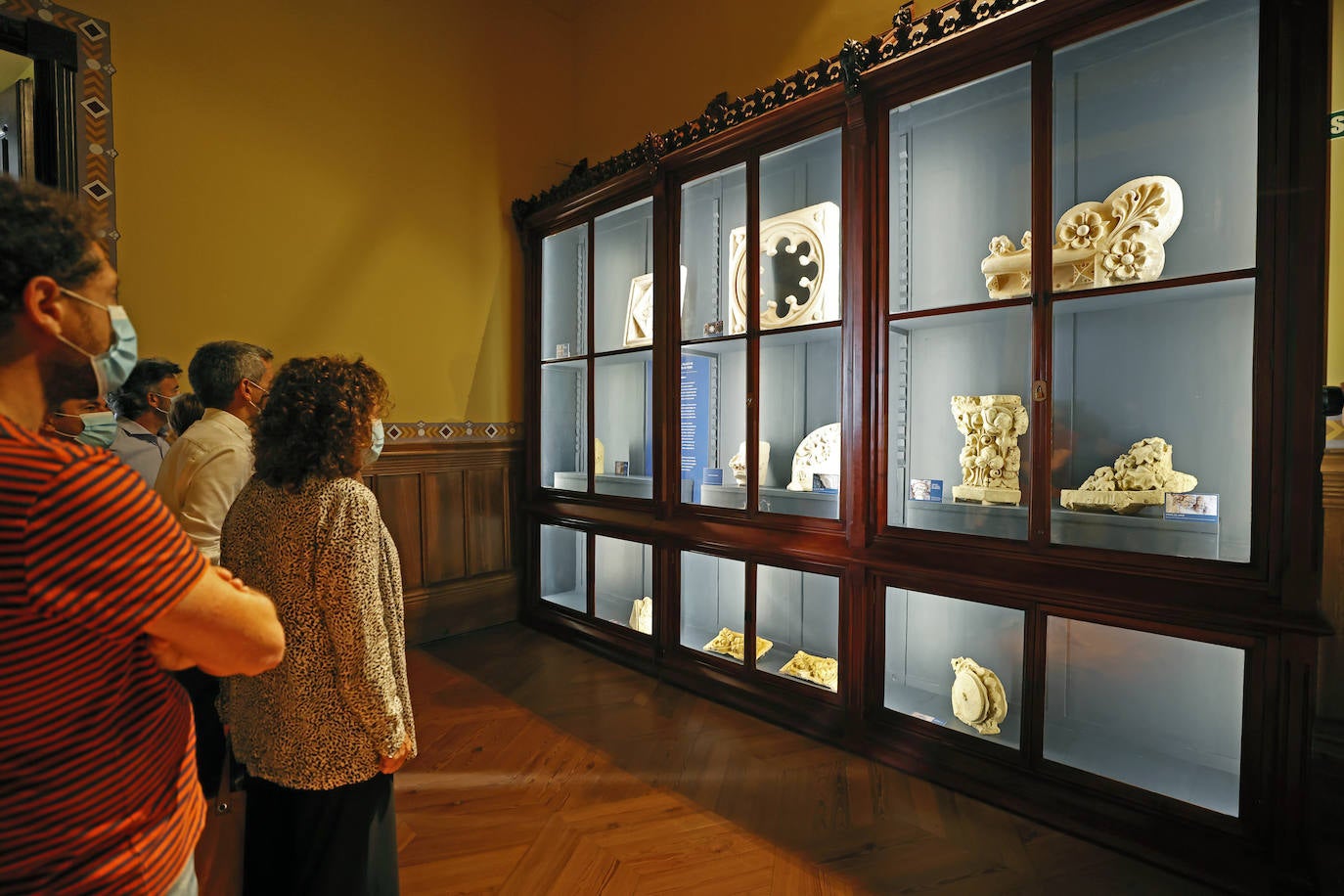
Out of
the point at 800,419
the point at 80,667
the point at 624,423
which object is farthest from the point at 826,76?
the point at 80,667

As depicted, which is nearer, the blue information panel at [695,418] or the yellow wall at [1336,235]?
the yellow wall at [1336,235]

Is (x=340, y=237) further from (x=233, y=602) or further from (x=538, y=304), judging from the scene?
(x=233, y=602)

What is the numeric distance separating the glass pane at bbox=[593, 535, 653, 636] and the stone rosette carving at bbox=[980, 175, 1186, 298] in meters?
2.22

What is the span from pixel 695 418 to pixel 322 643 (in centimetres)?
214

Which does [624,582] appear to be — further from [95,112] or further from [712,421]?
[95,112]

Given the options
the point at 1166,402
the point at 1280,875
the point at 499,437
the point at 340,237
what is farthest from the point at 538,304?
the point at 1280,875

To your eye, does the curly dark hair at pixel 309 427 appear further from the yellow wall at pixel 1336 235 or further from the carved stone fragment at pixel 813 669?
the yellow wall at pixel 1336 235

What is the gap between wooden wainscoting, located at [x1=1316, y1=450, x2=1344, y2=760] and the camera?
2125 mm

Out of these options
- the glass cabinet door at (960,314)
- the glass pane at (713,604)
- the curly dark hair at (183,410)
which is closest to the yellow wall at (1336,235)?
the glass cabinet door at (960,314)

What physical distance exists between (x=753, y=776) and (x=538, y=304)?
2.97 metres

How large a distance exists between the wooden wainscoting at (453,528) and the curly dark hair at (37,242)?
3.06 metres

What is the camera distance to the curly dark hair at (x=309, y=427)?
4.50 feet

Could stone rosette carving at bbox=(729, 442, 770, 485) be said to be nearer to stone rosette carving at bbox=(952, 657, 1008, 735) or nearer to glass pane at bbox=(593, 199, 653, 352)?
glass pane at bbox=(593, 199, 653, 352)

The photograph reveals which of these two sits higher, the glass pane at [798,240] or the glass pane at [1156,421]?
the glass pane at [798,240]
